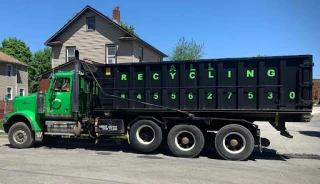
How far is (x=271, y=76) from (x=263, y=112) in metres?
1.08

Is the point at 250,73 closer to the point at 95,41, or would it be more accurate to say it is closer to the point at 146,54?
the point at 95,41

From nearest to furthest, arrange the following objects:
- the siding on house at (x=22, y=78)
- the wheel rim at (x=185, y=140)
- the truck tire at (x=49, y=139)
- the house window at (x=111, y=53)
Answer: the wheel rim at (x=185, y=140)
the truck tire at (x=49, y=139)
the house window at (x=111, y=53)
the siding on house at (x=22, y=78)

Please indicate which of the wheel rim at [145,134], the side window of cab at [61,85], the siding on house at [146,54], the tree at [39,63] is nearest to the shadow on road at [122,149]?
the wheel rim at [145,134]

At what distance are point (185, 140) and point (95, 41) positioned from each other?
18028mm

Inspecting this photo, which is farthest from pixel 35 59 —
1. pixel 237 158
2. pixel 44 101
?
pixel 237 158

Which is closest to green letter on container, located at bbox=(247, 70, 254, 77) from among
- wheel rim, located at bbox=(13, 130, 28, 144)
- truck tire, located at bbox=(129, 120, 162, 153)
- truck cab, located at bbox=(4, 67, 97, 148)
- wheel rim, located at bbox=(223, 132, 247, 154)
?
wheel rim, located at bbox=(223, 132, 247, 154)

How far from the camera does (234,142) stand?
939cm

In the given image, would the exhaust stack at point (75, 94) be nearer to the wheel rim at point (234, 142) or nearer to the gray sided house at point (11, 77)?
the wheel rim at point (234, 142)

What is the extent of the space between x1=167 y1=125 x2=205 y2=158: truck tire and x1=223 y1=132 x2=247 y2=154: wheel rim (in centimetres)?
71

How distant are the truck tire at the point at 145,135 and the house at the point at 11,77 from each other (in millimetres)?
28381

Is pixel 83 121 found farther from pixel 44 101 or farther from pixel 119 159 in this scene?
pixel 119 159

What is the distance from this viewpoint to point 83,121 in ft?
36.7

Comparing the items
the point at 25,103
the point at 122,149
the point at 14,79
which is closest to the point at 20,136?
the point at 25,103

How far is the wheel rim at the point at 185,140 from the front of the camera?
984 centimetres
